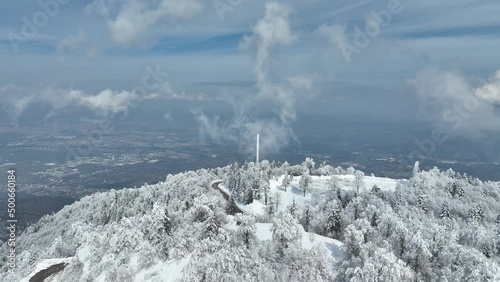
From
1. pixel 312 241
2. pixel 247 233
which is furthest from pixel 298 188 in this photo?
pixel 247 233

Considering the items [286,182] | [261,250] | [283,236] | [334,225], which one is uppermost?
[283,236]

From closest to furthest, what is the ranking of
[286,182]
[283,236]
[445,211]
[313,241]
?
[283,236]
[313,241]
[445,211]
[286,182]

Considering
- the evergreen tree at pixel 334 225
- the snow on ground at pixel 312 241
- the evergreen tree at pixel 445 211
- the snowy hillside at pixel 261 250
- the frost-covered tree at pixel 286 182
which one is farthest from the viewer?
the frost-covered tree at pixel 286 182

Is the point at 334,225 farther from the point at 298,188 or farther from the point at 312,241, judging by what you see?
the point at 298,188

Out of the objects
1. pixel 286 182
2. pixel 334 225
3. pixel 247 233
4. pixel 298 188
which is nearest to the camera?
pixel 247 233

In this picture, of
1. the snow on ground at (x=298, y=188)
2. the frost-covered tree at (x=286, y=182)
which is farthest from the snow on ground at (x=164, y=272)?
the frost-covered tree at (x=286, y=182)

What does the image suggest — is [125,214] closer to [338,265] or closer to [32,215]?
[32,215]

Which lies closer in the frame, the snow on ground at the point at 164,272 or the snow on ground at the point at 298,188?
the snow on ground at the point at 164,272

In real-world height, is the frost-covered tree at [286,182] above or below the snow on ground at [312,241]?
below

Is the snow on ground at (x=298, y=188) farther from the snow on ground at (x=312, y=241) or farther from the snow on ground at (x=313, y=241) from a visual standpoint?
the snow on ground at (x=312, y=241)

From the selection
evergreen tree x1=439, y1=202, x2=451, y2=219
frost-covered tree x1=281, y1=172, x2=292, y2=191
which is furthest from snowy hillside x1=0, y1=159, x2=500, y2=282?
frost-covered tree x1=281, y1=172, x2=292, y2=191

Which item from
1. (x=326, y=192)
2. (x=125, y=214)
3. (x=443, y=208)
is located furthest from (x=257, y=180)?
(x=443, y=208)
